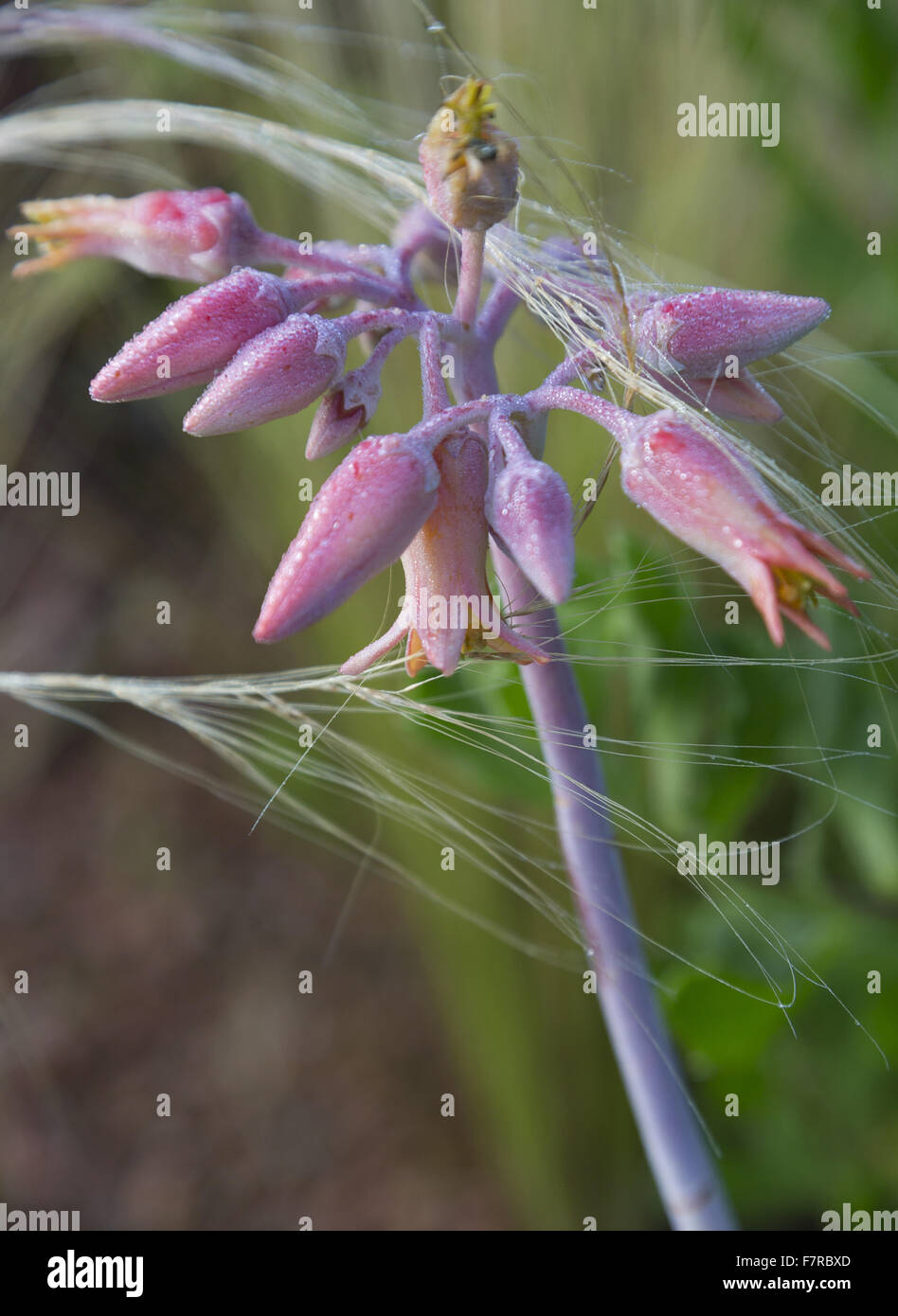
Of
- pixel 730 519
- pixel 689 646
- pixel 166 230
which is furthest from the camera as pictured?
pixel 689 646

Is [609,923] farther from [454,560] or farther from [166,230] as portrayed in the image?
[166,230]

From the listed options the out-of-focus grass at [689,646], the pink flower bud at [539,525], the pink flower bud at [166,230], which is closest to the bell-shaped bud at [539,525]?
the pink flower bud at [539,525]

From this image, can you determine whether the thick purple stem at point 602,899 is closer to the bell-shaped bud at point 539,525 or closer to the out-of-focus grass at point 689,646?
the bell-shaped bud at point 539,525

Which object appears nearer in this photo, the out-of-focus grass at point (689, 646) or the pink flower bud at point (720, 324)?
the pink flower bud at point (720, 324)

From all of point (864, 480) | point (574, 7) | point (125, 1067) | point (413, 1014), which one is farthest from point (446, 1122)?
point (574, 7)

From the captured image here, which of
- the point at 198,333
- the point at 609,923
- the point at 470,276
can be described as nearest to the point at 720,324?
the point at 470,276

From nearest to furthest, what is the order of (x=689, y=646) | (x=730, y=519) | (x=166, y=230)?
(x=730, y=519), (x=166, y=230), (x=689, y=646)

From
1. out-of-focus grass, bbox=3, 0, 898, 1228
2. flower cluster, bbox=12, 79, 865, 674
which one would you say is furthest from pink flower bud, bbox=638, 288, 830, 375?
out-of-focus grass, bbox=3, 0, 898, 1228
